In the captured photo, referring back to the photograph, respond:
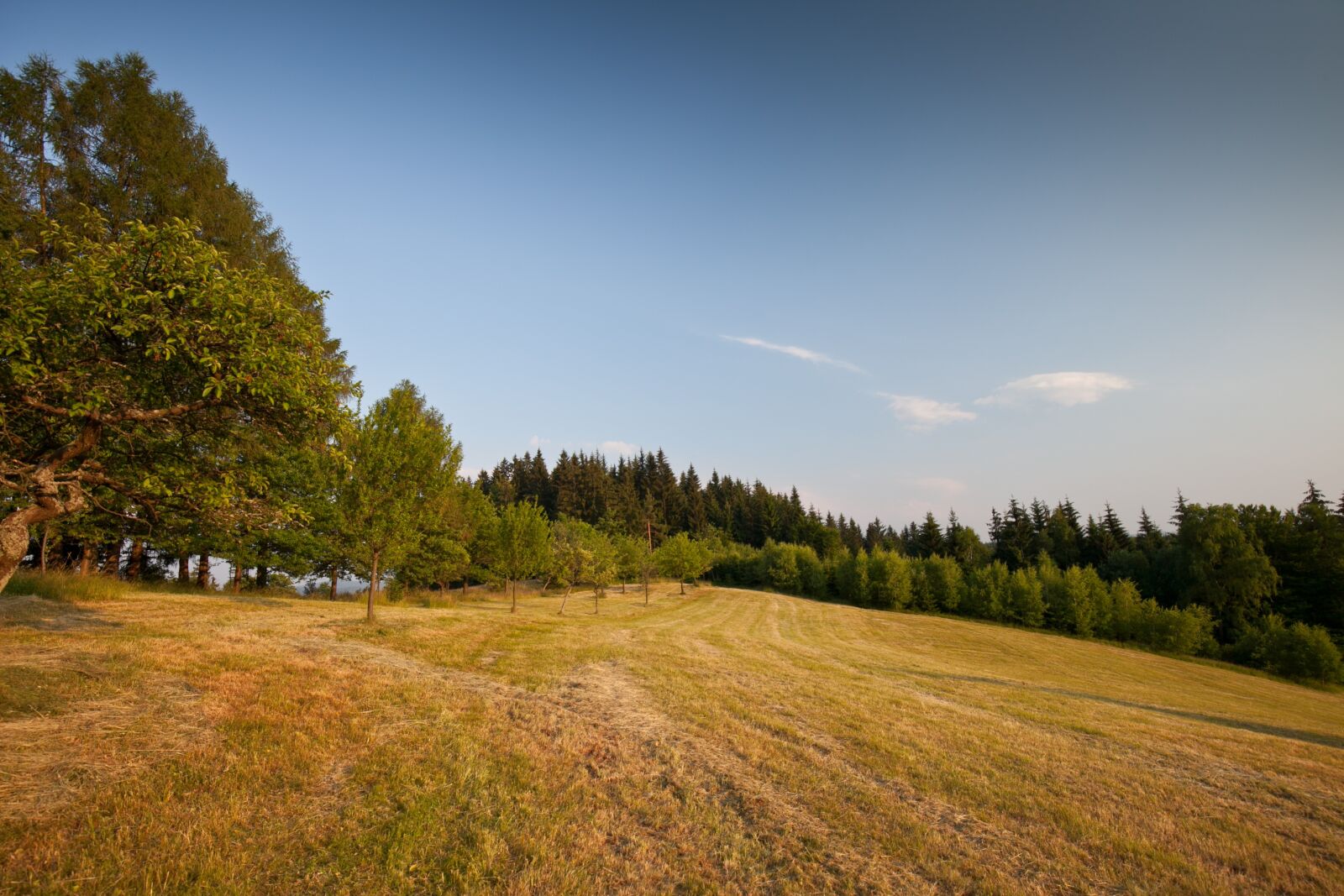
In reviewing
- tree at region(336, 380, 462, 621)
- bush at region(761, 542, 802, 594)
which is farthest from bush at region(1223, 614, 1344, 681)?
tree at region(336, 380, 462, 621)

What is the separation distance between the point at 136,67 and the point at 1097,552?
108980mm

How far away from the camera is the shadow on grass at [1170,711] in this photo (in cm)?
1431

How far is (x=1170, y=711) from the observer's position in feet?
54.6

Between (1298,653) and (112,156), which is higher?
(112,156)

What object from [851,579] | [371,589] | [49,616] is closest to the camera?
[49,616]

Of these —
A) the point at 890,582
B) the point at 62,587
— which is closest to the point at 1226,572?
the point at 890,582

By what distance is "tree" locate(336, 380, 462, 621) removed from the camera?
18.6 m

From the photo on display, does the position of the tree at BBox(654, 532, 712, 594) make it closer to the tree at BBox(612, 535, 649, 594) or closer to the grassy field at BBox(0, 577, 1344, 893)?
the tree at BBox(612, 535, 649, 594)

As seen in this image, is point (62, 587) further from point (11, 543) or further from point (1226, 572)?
point (1226, 572)

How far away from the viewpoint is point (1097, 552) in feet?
254

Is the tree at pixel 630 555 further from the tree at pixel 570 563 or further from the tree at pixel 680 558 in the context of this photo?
the tree at pixel 570 563

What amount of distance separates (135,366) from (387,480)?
11.7m

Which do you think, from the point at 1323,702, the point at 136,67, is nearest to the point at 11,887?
the point at 136,67

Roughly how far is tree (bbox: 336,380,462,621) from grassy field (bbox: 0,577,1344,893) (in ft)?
18.6
